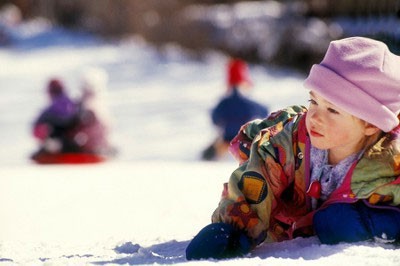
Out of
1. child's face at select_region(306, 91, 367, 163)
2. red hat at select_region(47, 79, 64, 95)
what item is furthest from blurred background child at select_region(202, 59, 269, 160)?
child's face at select_region(306, 91, 367, 163)

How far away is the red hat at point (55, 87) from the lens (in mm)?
8500

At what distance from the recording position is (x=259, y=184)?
102 inches

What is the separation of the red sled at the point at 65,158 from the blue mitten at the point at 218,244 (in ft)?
18.5

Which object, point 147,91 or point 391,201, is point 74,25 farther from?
point 391,201

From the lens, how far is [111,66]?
1664 centimetres

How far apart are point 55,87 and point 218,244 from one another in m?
6.36

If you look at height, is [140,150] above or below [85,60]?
below

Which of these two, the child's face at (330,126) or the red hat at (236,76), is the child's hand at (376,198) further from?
the red hat at (236,76)

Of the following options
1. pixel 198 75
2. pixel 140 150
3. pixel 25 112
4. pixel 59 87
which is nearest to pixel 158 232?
pixel 59 87

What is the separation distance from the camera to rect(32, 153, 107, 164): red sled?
26.4 feet

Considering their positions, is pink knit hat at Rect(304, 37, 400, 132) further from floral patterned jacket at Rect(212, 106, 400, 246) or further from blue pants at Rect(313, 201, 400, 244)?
blue pants at Rect(313, 201, 400, 244)

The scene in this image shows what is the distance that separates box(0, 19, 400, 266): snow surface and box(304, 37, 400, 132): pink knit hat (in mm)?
386

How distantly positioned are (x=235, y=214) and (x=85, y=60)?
15.5 m

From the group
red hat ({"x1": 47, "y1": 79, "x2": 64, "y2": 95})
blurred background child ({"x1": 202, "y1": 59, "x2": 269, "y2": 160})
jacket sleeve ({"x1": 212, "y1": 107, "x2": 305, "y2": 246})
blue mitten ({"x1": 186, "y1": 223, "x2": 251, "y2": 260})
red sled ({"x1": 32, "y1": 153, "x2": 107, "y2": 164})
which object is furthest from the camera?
red hat ({"x1": 47, "y1": 79, "x2": 64, "y2": 95})
